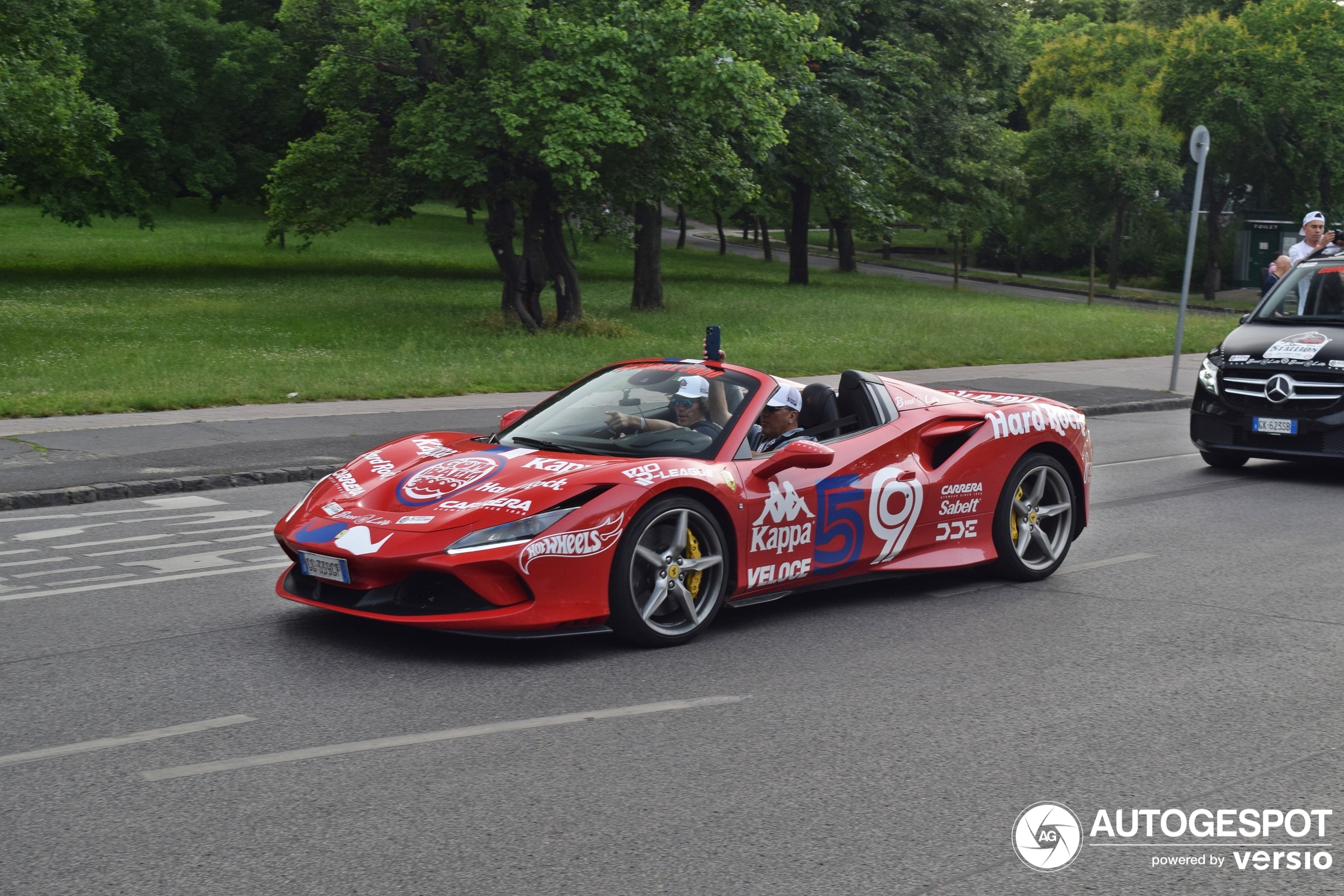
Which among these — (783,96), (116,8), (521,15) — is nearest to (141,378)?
(521,15)

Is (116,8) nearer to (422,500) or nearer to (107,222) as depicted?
(107,222)

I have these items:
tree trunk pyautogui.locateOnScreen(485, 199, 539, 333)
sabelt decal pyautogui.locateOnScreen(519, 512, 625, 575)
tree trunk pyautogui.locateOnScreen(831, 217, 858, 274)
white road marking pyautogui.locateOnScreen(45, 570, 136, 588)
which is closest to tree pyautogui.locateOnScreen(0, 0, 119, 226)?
tree trunk pyautogui.locateOnScreen(485, 199, 539, 333)

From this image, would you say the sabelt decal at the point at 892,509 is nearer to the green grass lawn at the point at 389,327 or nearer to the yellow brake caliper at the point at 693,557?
the yellow brake caliper at the point at 693,557

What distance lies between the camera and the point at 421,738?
501 centimetres

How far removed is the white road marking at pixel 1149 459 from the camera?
43.7 ft

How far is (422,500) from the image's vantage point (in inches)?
243

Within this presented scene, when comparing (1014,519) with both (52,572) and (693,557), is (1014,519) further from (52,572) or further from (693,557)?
(52,572)

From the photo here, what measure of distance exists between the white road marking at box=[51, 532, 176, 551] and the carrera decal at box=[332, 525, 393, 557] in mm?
3588

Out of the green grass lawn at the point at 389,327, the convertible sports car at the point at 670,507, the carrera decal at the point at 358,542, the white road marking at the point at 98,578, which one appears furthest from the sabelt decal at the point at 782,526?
the green grass lawn at the point at 389,327

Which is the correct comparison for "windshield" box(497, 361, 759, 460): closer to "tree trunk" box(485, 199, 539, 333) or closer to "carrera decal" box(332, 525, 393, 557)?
"carrera decal" box(332, 525, 393, 557)

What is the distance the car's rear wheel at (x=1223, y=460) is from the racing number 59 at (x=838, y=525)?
6644 mm

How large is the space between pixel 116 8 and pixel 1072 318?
32030 millimetres

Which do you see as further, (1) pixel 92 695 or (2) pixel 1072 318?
(2) pixel 1072 318

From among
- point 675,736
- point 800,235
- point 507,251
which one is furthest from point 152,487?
point 800,235
